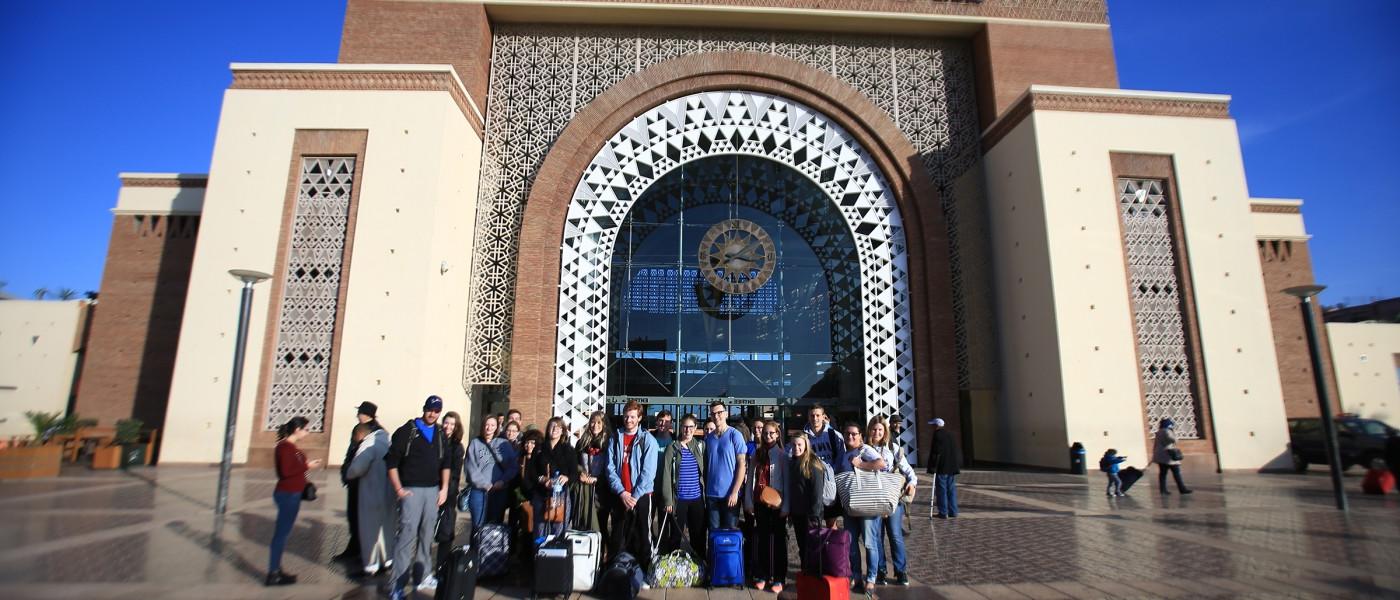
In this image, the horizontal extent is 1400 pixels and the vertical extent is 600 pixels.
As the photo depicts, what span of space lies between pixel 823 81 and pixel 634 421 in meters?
12.4

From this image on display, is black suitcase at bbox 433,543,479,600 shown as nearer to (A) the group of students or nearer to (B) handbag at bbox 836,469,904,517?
(A) the group of students

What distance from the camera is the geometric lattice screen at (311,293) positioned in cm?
1231

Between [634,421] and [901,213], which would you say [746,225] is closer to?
[901,213]

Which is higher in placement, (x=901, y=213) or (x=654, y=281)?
(x=901, y=213)

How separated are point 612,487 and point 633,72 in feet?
40.7

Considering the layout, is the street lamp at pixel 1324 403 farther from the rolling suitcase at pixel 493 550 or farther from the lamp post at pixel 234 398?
the lamp post at pixel 234 398

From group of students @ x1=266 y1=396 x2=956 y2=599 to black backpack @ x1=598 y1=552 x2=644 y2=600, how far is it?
15.0 inches

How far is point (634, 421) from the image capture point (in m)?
5.20

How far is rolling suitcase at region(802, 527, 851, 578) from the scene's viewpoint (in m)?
4.20

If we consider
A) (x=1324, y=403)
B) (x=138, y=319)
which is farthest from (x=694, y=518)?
(x=138, y=319)

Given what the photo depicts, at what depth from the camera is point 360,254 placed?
12.7m

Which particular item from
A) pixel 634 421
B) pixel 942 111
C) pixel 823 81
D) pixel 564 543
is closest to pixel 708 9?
pixel 823 81

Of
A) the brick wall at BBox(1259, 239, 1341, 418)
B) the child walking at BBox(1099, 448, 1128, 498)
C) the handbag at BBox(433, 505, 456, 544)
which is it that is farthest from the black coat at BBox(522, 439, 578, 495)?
the brick wall at BBox(1259, 239, 1341, 418)

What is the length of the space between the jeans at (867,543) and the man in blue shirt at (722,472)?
91 centimetres
